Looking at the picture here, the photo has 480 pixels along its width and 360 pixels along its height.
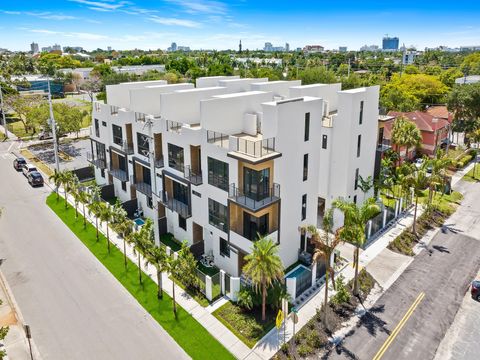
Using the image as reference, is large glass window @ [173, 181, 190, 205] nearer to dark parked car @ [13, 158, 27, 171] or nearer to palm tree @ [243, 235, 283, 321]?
palm tree @ [243, 235, 283, 321]

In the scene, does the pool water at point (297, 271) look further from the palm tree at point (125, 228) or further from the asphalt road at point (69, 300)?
the palm tree at point (125, 228)

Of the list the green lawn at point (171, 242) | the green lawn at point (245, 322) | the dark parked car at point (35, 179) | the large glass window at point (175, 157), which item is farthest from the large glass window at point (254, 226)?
the dark parked car at point (35, 179)

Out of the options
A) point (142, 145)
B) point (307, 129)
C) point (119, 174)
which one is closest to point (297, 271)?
point (307, 129)

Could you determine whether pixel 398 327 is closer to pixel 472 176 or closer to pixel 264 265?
pixel 264 265

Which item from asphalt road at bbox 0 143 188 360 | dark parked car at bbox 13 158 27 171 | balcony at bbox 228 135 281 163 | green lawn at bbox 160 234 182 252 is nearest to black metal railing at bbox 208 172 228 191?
balcony at bbox 228 135 281 163

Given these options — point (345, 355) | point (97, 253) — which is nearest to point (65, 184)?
point (97, 253)

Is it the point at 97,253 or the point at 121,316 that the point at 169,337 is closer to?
the point at 121,316
